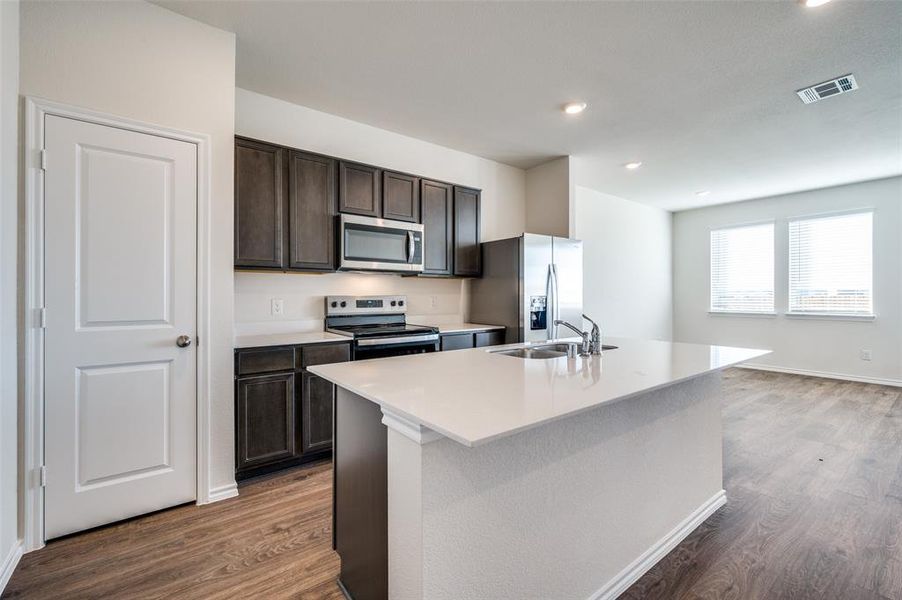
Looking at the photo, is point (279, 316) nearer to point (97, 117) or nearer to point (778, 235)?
point (97, 117)

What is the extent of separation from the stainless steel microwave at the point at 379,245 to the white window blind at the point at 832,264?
18.1 feet

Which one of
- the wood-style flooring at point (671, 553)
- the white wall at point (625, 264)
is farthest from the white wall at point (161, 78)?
the white wall at point (625, 264)

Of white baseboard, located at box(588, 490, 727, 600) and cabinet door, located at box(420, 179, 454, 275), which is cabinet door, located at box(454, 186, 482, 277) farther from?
white baseboard, located at box(588, 490, 727, 600)

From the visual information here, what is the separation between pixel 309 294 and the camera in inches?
130

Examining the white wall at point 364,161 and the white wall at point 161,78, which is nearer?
the white wall at point 161,78

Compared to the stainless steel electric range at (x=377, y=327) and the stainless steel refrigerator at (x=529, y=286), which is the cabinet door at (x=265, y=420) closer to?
the stainless steel electric range at (x=377, y=327)

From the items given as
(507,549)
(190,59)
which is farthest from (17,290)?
(507,549)

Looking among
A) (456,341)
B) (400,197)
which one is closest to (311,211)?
(400,197)

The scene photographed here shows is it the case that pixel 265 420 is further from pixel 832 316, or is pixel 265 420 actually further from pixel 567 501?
pixel 832 316

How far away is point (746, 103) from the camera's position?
309 cm

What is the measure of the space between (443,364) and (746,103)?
3.16 m

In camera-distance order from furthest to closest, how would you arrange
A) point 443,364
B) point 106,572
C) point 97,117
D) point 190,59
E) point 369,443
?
point 190,59
point 97,117
point 443,364
point 106,572
point 369,443

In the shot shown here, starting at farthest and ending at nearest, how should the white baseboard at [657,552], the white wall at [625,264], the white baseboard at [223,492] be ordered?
the white wall at [625,264] < the white baseboard at [223,492] < the white baseboard at [657,552]

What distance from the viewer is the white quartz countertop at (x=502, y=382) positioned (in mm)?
1048
